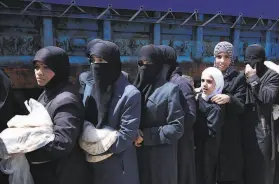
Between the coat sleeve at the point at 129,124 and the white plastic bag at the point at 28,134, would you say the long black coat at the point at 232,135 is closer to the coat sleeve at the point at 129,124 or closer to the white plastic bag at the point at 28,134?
the coat sleeve at the point at 129,124

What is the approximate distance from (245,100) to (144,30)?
82.4 inches

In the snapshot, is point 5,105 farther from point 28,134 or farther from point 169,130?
point 169,130

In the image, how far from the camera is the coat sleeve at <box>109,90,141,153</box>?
193 centimetres

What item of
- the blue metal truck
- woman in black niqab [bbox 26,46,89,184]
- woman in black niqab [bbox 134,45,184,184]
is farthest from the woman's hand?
the blue metal truck

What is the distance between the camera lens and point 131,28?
437 cm

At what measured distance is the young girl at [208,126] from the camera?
8.50 feet

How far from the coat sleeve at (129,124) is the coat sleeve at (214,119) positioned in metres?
0.80

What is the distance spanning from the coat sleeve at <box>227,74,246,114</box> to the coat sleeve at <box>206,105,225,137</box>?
0.36 feet

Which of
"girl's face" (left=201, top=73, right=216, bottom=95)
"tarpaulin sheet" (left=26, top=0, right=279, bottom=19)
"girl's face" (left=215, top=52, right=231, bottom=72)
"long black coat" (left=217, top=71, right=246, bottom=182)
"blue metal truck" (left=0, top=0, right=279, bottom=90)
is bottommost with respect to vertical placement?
"long black coat" (left=217, top=71, right=246, bottom=182)

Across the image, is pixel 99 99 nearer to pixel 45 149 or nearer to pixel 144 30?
pixel 45 149

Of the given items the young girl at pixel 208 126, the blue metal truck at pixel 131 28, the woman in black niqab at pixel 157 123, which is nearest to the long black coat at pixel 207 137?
the young girl at pixel 208 126

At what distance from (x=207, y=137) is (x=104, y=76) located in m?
1.08

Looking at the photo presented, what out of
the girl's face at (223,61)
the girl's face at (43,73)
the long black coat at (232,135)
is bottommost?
the long black coat at (232,135)

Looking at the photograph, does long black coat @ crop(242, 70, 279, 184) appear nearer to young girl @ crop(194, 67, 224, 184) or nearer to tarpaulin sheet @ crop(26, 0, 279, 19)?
young girl @ crop(194, 67, 224, 184)
